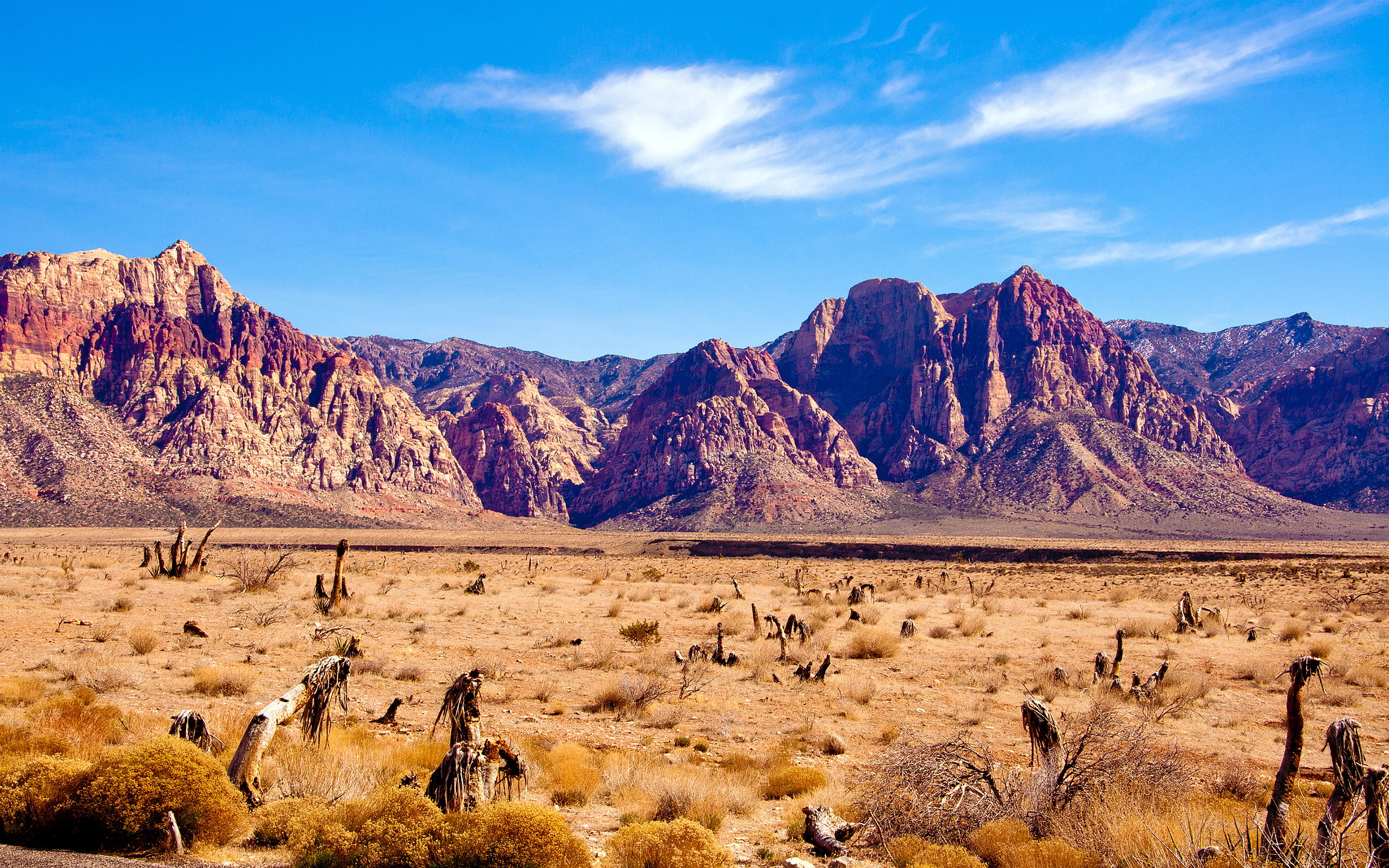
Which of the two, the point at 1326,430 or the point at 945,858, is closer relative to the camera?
the point at 945,858

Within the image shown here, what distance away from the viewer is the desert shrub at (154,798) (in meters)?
7.43

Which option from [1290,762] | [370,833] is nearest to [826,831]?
[1290,762]

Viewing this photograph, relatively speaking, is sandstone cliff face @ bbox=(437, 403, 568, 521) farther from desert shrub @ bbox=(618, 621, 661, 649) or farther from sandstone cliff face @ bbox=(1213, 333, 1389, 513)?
desert shrub @ bbox=(618, 621, 661, 649)

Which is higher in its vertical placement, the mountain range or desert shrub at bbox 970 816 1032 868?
the mountain range

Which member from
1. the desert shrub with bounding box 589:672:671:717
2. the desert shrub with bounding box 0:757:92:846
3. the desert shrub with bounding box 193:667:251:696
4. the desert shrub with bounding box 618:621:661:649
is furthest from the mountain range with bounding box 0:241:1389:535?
the desert shrub with bounding box 0:757:92:846

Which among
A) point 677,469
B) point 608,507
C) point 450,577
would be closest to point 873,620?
point 450,577

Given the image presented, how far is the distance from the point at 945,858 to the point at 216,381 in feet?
546

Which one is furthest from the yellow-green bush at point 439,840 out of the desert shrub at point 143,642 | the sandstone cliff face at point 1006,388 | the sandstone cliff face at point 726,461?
the sandstone cliff face at point 1006,388

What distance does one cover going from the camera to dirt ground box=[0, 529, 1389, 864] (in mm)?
12969

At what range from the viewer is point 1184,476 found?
134m

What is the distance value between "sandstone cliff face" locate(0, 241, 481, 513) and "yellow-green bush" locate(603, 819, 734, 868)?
13756cm

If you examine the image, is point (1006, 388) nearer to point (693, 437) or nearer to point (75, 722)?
point (693, 437)

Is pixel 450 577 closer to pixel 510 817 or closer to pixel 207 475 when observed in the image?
pixel 510 817

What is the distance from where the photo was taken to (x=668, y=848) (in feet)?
23.3
